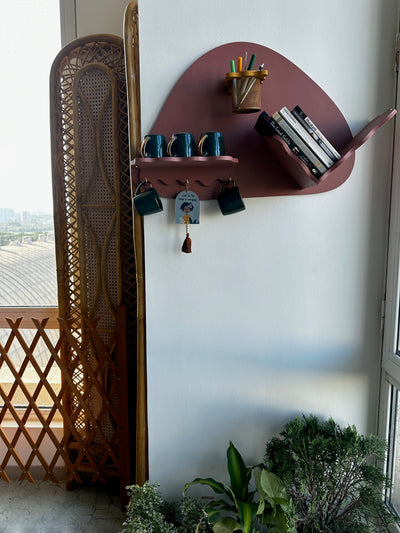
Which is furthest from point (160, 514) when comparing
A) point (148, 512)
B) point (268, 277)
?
point (268, 277)

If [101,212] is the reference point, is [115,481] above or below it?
below

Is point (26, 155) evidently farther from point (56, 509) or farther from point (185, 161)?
point (56, 509)

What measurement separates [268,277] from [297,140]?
455mm

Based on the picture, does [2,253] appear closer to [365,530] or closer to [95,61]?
[95,61]

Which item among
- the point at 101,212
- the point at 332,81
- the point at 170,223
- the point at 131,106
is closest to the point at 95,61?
the point at 131,106

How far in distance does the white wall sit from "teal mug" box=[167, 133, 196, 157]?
6.0 inches

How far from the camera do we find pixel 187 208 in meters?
1.33

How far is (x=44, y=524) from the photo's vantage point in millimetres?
1657

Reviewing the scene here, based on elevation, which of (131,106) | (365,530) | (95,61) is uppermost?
(95,61)

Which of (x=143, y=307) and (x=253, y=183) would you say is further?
(x=143, y=307)

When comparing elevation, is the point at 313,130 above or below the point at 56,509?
above

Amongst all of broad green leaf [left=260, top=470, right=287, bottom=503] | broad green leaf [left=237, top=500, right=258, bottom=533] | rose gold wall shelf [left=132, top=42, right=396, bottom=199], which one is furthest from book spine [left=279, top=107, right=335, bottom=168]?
broad green leaf [left=237, top=500, right=258, bottom=533]

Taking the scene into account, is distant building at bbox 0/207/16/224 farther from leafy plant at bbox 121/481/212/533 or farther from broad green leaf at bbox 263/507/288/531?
broad green leaf at bbox 263/507/288/531

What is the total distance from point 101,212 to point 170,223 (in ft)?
1.56
